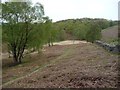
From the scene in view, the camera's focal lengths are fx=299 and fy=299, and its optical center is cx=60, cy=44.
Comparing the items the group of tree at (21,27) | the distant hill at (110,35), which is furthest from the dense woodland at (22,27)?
the distant hill at (110,35)

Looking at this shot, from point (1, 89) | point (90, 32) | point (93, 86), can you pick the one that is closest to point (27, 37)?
point (1, 89)

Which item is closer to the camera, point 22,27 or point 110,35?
point 22,27

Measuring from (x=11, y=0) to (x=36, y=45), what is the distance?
315 inches

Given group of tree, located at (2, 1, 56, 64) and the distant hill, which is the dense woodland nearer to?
group of tree, located at (2, 1, 56, 64)

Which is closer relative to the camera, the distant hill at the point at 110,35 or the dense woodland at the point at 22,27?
the dense woodland at the point at 22,27

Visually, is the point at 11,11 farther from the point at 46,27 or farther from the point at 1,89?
the point at 1,89

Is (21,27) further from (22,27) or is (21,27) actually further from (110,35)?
(110,35)

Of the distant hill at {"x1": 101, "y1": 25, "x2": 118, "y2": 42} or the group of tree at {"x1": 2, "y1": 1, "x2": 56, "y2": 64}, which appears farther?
the distant hill at {"x1": 101, "y1": 25, "x2": 118, "y2": 42}

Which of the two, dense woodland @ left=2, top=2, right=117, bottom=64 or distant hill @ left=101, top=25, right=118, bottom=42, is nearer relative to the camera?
dense woodland @ left=2, top=2, right=117, bottom=64

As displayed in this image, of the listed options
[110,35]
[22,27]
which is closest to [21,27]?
[22,27]

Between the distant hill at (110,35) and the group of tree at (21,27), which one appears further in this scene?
the distant hill at (110,35)

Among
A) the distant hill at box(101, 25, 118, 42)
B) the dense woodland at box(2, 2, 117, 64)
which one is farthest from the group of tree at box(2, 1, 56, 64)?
the distant hill at box(101, 25, 118, 42)

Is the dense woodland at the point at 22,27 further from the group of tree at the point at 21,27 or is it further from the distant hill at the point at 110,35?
the distant hill at the point at 110,35

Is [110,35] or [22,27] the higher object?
[22,27]
